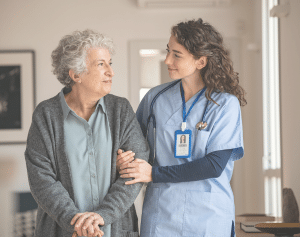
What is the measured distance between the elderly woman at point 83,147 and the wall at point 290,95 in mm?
1183

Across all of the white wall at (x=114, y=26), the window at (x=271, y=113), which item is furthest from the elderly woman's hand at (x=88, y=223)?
the white wall at (x=114, y=26)

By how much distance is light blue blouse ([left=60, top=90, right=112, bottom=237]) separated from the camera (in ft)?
4.64

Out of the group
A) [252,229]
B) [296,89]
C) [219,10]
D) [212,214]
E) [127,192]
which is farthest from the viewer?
[219,10]

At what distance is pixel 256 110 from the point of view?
3.51 m

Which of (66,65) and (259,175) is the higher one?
(66,65)

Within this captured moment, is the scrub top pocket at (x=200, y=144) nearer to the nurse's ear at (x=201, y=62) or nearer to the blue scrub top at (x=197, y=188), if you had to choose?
the blue scrub top at (x=197, y=188)

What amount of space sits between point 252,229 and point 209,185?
0.59 metres

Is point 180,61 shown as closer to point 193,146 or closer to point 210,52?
point 210,52

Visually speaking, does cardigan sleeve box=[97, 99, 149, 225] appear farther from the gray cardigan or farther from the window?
the window

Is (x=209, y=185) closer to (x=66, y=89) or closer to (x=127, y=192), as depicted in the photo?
(x=127, y=192)

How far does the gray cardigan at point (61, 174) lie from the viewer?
1346 millimetres

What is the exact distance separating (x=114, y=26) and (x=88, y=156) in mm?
2499

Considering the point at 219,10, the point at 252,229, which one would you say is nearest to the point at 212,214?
the point at 252,229

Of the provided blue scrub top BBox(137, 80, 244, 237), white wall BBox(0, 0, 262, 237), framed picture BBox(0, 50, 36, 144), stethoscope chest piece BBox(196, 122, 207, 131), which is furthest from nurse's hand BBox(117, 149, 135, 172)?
framed picture BBox(0, 50, 36, 144)
